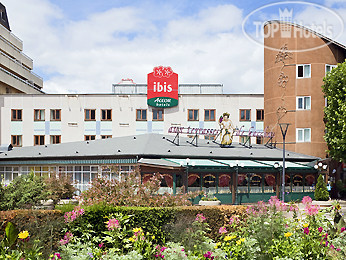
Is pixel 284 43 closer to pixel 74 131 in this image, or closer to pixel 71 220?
pixel 74 131

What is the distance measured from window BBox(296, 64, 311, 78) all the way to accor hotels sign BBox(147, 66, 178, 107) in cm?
1516

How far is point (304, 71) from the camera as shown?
157ft

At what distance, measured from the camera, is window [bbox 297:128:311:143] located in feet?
157

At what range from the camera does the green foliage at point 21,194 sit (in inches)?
778

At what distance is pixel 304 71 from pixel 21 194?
34834 millimetres

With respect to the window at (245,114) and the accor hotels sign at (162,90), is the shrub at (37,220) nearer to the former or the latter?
the accor hotels sign at (162,90)

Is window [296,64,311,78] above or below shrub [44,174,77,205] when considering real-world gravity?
above

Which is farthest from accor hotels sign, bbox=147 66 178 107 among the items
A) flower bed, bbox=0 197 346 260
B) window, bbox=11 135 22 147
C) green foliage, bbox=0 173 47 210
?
flower bed, bbox=0 197 346 260

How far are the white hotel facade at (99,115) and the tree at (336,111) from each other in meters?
11.3

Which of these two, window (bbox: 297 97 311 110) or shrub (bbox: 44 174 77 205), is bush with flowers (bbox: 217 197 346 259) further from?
window (bbox: 297 97 311 110)

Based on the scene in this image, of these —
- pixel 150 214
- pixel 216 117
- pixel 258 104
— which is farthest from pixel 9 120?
pixel 150 214

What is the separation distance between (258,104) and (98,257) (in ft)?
155

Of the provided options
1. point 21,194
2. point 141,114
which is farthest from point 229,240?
point 141,114

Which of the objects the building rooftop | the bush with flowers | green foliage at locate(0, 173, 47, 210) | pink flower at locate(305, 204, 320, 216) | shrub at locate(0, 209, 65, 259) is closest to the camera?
the bush with flowers
